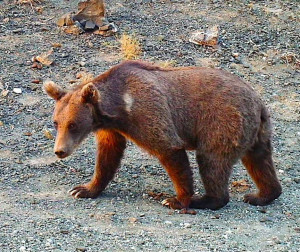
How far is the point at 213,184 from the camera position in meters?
8.88

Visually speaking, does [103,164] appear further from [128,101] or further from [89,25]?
[89,25]

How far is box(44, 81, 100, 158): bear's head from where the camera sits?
823cm

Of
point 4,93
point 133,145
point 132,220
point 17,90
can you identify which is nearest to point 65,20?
point 17,90

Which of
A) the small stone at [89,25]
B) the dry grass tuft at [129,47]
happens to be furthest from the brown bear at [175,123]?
the small stone at [89,25]

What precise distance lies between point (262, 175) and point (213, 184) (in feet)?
2.56

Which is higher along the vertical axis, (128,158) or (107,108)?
(107,108)

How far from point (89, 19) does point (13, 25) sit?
1.50 meters

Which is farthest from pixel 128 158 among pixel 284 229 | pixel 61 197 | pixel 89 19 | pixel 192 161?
pixel 89 19

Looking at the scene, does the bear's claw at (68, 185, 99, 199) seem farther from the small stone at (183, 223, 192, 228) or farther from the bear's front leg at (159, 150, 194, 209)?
the small stone at (183, 223, 192, 228)

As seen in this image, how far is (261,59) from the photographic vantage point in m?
14.3

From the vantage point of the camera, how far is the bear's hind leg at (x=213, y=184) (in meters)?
8.83

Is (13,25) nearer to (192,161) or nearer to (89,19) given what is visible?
(89,19)

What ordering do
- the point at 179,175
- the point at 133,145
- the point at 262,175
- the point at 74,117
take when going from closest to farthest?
the point at 74,117, the point at 179,175, the point at 262,175, the point at 133,145

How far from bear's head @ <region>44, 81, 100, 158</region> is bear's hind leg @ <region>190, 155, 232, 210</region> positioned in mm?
1439
